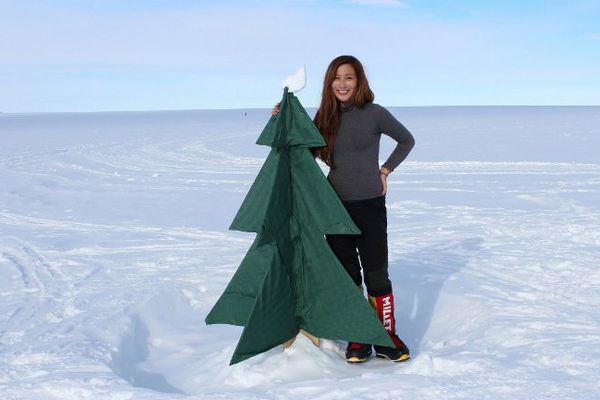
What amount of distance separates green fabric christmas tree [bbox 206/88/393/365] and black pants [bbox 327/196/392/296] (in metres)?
0.19

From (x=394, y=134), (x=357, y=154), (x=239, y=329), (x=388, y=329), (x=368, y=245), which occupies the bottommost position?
(x=239, y=329)

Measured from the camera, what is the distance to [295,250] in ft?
12.7

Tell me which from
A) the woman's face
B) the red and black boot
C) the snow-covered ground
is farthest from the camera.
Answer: the red and black boot

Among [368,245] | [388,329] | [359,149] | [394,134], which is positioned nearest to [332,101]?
[359,149]

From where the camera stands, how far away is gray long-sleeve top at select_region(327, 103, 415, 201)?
3836mm

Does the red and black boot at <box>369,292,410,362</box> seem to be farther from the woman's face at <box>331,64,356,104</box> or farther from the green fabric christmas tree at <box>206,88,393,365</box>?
the woman's face at <box>331,64,356,104</box>

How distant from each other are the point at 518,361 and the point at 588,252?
3.27m

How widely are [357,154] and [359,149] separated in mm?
34

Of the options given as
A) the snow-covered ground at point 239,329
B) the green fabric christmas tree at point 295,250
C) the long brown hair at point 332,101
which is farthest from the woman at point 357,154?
the snow-covered ground at point 239,329

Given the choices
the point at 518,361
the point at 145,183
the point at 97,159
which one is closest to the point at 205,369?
the point at 518,361

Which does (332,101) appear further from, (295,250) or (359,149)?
(295,250)

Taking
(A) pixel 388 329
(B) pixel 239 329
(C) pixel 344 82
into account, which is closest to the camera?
(C) pixel 344 82

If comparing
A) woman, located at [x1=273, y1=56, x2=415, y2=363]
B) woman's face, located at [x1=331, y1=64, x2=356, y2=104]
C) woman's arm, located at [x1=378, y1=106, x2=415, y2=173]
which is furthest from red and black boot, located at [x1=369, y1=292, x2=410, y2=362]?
woman's face, located at [x1=331, y1=64, x2=356, y2=104]

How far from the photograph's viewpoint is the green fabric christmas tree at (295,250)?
371 cm
